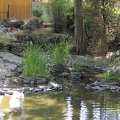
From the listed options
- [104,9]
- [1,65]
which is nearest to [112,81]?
[1,65]

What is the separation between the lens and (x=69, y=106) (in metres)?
8.73

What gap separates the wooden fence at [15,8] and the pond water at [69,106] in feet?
60.9

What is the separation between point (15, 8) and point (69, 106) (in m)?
20.8

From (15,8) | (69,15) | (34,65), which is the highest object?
(15,8)

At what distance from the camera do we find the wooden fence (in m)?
28.1

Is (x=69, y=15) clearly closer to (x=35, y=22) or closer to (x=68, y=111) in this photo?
(x=35, y=22)

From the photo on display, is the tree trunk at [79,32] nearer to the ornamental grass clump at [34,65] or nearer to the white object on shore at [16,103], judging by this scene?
the ornamental grass clump at [34,65]

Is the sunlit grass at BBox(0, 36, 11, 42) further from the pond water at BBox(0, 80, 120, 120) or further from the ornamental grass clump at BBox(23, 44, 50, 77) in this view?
the pond water at BBox(0, 80, 120, 120)

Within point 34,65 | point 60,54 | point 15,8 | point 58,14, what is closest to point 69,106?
point 34,65

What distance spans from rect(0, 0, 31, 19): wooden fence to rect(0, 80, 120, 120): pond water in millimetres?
18549

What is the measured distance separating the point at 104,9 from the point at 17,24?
29.4 feet

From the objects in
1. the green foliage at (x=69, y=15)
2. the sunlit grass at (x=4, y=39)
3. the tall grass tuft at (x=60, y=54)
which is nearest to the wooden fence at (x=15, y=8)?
the green foliage at (x=69, y=15)

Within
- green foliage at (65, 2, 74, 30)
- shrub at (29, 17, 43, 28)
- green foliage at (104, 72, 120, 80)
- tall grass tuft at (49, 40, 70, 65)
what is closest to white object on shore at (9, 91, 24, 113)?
green foliage at (104, 72, 120, 80)

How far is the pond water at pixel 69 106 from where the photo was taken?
7.80 m
